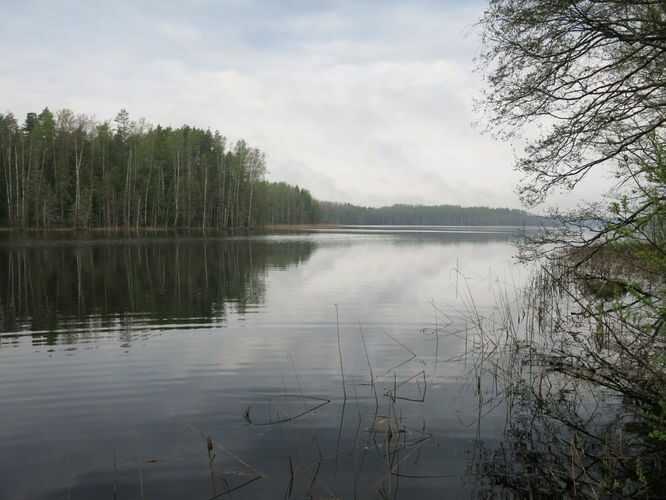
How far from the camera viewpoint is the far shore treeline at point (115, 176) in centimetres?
5525

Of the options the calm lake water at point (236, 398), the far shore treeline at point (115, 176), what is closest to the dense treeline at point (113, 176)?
the far shore treeline at point (115, 176)

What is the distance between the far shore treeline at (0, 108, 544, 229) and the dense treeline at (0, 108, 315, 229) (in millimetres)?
131

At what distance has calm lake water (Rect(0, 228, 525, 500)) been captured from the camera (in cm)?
527

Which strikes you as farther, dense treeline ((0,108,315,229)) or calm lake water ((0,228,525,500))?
dense treeline ((0,108,315,229))

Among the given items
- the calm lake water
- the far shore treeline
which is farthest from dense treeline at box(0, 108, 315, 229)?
the calm lake water

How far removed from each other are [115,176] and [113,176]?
20.0 inches

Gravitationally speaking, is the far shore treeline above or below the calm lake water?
above

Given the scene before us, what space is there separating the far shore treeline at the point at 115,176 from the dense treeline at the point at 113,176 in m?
0.13

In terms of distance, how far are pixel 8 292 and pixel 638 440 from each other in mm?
20423

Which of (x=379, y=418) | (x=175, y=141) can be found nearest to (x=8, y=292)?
(x=379, y=418)

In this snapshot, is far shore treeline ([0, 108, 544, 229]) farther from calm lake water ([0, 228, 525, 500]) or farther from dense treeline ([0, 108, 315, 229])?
calm lake water ([0, 228, 525, 500])

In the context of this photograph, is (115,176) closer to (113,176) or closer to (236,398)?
(113,176)

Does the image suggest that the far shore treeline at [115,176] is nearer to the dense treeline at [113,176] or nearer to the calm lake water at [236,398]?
the dense treeline at [113,176]

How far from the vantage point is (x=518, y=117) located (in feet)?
29.9
